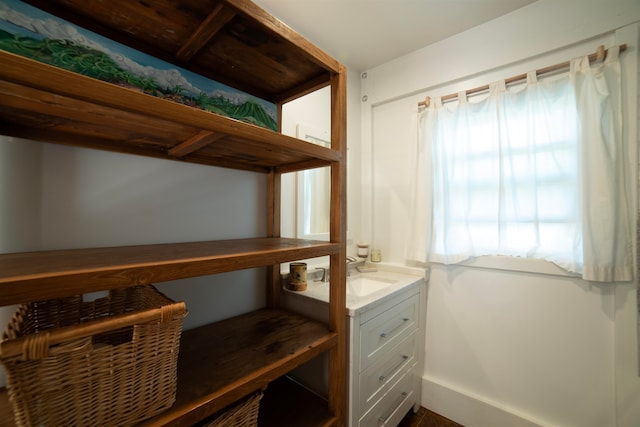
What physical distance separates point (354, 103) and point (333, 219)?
151 centimetres

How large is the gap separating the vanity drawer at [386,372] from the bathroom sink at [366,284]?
Result: 1.16 ft

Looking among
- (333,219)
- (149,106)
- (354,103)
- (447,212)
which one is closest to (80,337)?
(149,106)

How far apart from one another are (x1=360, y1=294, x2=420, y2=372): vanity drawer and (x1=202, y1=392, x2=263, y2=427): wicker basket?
1.76 ft

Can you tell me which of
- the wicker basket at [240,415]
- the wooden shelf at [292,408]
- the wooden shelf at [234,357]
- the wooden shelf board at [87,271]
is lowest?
the wooden shelf at [292,408]

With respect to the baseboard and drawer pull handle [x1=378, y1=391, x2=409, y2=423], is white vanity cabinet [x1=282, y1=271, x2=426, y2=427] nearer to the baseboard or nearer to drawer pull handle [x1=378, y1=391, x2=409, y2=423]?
drawer pull handle [x1=378, y1=391, x2=409, y2=423]

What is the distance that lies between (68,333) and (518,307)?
6.47 feet

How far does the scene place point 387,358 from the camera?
4.30 feet

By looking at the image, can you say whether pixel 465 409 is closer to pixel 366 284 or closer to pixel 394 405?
pixel 394 405

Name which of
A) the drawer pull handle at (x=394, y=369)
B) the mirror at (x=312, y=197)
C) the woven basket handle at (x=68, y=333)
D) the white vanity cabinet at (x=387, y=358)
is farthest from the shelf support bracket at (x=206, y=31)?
the drawer pull handle at (x=394, y=369)

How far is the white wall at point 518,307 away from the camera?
1.18 m

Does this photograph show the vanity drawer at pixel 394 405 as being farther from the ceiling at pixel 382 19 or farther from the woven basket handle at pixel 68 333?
the ceiling at pixel 382 19

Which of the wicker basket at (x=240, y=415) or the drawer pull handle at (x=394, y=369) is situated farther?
the drawer pull handle at (x=394, y=369)

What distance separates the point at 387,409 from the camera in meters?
1.32

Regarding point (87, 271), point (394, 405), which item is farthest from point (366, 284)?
point (87, 271)
